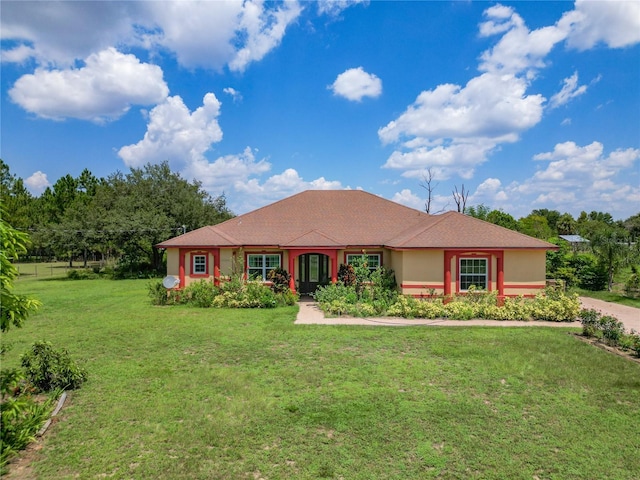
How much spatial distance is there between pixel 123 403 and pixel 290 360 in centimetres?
388

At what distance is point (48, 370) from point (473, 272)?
15948 millimetres

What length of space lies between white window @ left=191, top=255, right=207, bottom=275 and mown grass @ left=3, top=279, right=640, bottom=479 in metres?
7.55

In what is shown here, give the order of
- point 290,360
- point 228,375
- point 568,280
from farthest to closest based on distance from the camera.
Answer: point 568,280, point 290,360, point 228,375

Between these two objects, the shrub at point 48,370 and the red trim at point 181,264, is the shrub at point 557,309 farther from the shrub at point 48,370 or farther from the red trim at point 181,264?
the red trim at point 181,264

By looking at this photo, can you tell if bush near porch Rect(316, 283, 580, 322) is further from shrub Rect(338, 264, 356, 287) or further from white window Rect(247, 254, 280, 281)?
white window Rect(247, 254, 280, 281)

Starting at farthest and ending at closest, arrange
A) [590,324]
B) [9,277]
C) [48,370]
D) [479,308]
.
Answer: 1. [479,308]
2. [590,324]
3. [48,370]
4. [9,277]

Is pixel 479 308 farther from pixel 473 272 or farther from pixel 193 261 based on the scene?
pixel 193 261

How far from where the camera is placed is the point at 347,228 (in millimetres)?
21469

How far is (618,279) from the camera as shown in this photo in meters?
24.7

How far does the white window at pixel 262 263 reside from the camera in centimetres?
1988

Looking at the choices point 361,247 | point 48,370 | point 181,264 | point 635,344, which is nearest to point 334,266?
point 361,247

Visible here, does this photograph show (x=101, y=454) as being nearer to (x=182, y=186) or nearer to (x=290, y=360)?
(x=290, y=360)

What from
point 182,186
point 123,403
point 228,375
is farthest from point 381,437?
point 182,186

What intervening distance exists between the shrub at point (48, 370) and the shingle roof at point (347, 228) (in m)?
11.4
